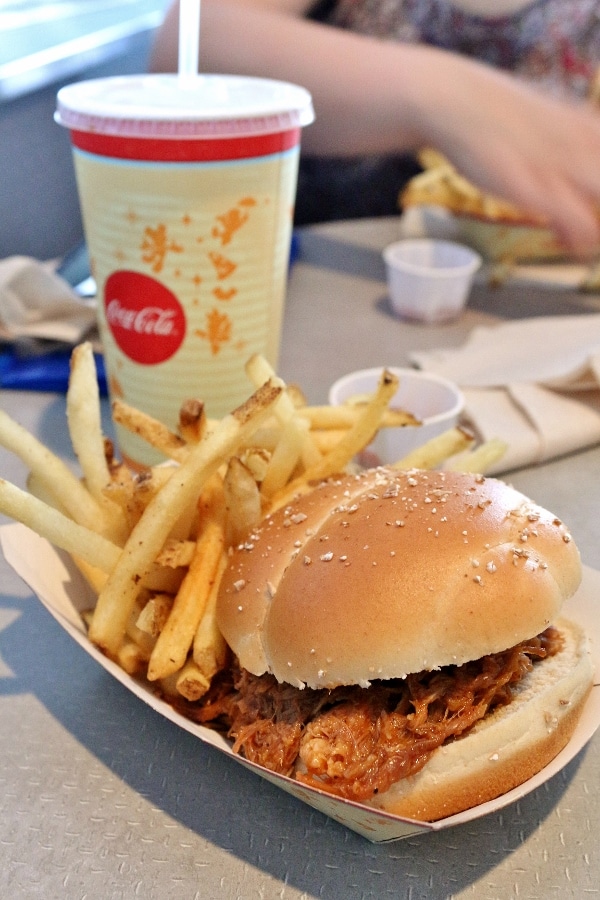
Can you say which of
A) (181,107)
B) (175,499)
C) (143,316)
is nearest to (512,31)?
(181,107)

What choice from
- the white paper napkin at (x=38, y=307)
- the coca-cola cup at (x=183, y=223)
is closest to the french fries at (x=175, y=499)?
the coca-cola cup at (x=183, y=223)

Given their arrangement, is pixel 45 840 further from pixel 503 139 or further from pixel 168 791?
pixel 503 139

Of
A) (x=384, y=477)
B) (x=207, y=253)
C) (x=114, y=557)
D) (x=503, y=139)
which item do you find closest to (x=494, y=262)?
(x=503, y=139)

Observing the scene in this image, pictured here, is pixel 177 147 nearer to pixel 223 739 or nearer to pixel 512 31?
pixel 223 739

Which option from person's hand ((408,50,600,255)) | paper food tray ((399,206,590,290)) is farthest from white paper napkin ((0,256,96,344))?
paper food tray ((399,206,590,290))

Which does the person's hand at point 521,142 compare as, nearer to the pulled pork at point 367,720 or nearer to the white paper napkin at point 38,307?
the white paper napkin at point 38,307

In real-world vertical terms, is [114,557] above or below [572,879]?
above
